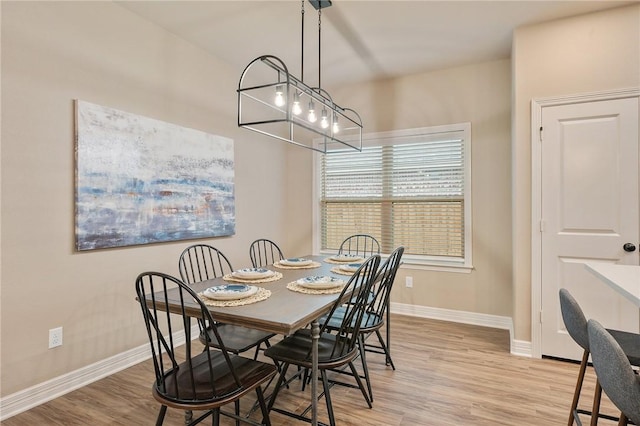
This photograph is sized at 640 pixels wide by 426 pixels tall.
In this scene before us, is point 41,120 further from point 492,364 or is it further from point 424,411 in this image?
point 492,364

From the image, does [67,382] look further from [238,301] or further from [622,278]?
[622,278]

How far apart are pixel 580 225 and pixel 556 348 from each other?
102 cm

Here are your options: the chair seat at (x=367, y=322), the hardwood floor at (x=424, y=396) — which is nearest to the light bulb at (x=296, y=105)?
the chair seat at (x=367, y=322)

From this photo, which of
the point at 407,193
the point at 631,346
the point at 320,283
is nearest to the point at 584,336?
the point at 631,346

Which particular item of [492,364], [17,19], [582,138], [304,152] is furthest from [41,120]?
[582,138]

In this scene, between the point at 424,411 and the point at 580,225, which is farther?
the point at 580,225

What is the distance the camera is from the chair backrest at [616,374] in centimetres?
98

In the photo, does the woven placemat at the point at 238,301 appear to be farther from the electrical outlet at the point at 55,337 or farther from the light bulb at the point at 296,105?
the electrical outlet at the point at 55,337

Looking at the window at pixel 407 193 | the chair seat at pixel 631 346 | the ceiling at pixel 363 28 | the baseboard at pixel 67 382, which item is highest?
the ceiling at pixel 363 28

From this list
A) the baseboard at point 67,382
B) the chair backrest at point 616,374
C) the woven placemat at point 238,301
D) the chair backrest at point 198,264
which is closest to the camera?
the chair backrest at point 616,374

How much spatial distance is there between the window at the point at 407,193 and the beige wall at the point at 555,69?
2.67ft

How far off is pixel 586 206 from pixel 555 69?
44.6 inches

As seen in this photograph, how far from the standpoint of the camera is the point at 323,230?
465 centimetres

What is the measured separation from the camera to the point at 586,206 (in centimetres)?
273
